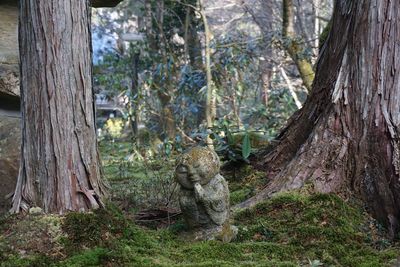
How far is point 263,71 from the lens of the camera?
12.2m

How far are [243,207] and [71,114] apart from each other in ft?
5.82

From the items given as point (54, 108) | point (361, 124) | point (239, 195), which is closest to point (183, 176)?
point (54, 108)

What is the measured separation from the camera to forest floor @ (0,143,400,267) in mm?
3408

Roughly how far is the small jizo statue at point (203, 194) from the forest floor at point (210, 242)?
13 cm

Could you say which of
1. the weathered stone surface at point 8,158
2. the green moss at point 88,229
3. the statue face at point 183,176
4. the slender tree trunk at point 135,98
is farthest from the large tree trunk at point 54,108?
the slender tree trunk at point 135,98

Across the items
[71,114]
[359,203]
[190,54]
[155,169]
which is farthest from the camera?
[190,54]

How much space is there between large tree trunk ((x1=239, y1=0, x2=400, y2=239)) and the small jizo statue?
2.76ft

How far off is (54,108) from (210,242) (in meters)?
1.47

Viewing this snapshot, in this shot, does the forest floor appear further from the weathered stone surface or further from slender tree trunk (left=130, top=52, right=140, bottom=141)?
slender tree trunk (left=130, top=52, right=140, bottom=141)

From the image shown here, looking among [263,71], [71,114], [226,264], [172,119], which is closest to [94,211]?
[71,114]

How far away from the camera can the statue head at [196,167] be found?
3.69 m

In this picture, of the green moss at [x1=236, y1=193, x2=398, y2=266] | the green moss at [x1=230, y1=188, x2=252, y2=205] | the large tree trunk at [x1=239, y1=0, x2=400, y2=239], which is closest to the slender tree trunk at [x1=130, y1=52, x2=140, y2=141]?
the green moss at [x1=230, y1=188, x2=252, y2=205]

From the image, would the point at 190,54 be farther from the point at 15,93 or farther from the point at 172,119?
the point at 15,93

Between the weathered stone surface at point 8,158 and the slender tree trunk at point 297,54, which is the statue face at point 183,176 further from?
the slender tree trunk at point 297,54
